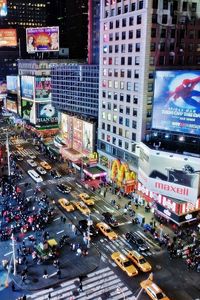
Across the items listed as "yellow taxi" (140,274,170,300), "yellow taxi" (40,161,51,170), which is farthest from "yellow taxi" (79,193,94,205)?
"yellow taxi" (140,274,170,300)

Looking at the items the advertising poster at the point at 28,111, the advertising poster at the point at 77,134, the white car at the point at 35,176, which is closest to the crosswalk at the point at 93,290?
the white car at the point at 35,176

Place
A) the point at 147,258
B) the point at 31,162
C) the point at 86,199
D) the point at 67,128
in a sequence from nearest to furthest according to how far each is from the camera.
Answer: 1. the point at 147,258
2. the point at 86,199
3. the point at 31,162
4. the point at 67,128

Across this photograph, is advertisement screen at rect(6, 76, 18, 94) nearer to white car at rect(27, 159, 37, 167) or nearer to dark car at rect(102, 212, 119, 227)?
white car at rect(27, 159, 37, 167)

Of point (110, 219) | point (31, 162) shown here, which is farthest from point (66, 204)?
point (31, 162)

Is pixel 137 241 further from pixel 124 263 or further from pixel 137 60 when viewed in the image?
pixel 137 60

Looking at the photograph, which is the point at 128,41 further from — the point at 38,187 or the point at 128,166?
the point at 38,187

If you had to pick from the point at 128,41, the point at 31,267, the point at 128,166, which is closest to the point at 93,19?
the point at 128,41

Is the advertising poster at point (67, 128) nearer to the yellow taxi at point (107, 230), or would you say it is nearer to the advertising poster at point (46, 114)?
the advertising poster at point (46, 114)
